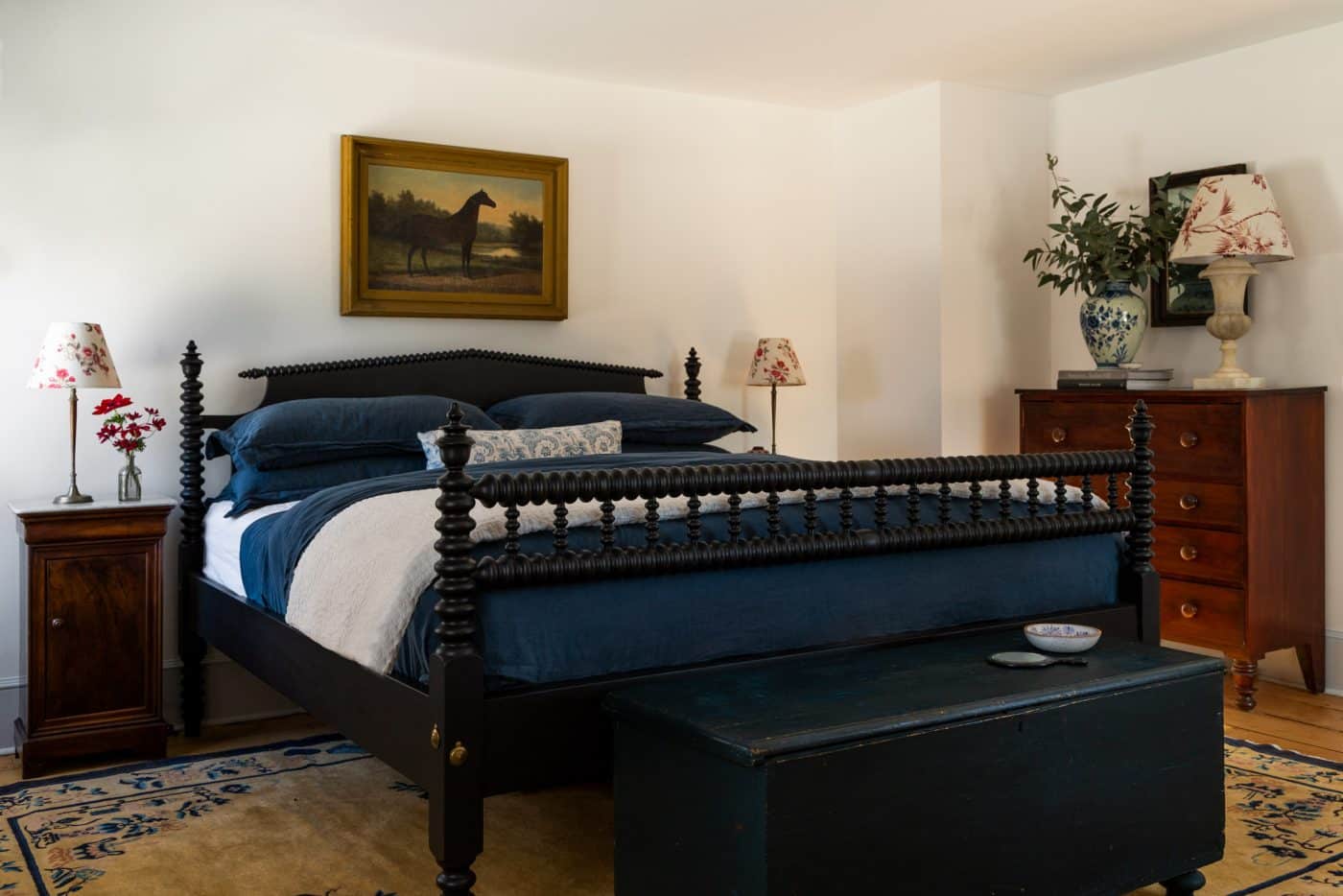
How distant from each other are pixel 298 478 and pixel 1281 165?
349 cm

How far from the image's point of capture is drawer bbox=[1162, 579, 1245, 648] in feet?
13.1

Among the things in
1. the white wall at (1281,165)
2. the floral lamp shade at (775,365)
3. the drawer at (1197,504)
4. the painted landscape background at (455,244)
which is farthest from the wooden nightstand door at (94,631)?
the white wall at (1281,165)

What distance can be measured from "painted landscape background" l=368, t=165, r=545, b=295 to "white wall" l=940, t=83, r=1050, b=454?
1.64 m

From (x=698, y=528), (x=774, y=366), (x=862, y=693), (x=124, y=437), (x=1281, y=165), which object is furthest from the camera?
(x=774, y=366)

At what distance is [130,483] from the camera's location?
12.0 ft

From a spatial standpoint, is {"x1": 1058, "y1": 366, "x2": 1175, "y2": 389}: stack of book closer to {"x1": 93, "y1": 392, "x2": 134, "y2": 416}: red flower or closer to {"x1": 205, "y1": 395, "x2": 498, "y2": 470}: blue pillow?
{"x1": 205, "y1": 395, "x2": 498, "y2": 470}: blue pillow

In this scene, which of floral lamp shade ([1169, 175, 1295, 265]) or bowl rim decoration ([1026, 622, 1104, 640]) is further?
floral lamp shade ([1169, 175, 1295, 265])

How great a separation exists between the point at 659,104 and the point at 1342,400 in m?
2.73

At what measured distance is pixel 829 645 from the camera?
2.49 metres

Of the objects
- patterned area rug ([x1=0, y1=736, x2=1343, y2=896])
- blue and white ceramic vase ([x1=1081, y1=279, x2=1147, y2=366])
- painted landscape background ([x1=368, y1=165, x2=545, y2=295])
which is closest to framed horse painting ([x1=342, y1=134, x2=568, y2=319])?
painted landscape background ([x1=368, y1=165, x2=545, y2=295])

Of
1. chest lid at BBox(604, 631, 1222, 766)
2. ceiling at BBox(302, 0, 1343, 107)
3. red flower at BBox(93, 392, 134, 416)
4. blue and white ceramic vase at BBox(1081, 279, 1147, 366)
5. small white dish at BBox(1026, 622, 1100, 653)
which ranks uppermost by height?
ceiling at BBox(302, 0, 1343, 107)

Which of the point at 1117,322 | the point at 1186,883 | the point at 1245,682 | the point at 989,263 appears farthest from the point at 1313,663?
the point at 1186,883

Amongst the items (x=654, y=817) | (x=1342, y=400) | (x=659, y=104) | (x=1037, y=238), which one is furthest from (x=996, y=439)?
(x=654, y=817)

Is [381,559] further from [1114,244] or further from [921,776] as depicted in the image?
[1114,244]
